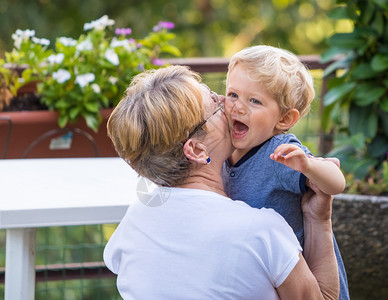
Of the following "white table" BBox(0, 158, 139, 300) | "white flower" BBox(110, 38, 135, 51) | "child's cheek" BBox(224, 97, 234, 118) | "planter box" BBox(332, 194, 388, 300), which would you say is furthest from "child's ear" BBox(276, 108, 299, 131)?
"white flower" BBox(110, 38, 135, 51)

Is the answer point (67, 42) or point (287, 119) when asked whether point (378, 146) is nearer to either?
point (67, 42)

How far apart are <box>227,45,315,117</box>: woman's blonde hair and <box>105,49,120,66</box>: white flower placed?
4.12ft

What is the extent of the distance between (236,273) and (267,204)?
225 millimetres

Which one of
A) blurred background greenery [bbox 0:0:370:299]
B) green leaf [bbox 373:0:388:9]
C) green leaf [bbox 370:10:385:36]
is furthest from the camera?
blurred background greenery [bbox 0:0:370:299]

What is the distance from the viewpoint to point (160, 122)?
4.46ft

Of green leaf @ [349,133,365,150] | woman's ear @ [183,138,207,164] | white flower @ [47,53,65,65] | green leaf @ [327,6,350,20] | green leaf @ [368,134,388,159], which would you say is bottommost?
green leaf @ [368,134,388,159]

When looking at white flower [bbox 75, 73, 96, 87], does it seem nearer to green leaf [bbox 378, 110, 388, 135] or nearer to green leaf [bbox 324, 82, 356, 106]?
green leaf [bbox 324, 82, 356, 106]

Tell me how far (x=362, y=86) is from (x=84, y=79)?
1.41 metres

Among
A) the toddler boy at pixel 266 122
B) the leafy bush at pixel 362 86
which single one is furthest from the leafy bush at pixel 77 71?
the toddler boy at pixel 266 122

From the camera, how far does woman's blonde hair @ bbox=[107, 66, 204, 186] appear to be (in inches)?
53.7

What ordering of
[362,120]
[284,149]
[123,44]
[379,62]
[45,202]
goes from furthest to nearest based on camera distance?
[362,120], [379,62], [123,44], [45,202], [284,149]

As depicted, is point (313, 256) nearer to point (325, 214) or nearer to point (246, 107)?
point (325, 214)

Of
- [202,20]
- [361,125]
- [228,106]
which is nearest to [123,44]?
[361,125]

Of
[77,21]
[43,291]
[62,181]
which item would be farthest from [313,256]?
[77,21]
